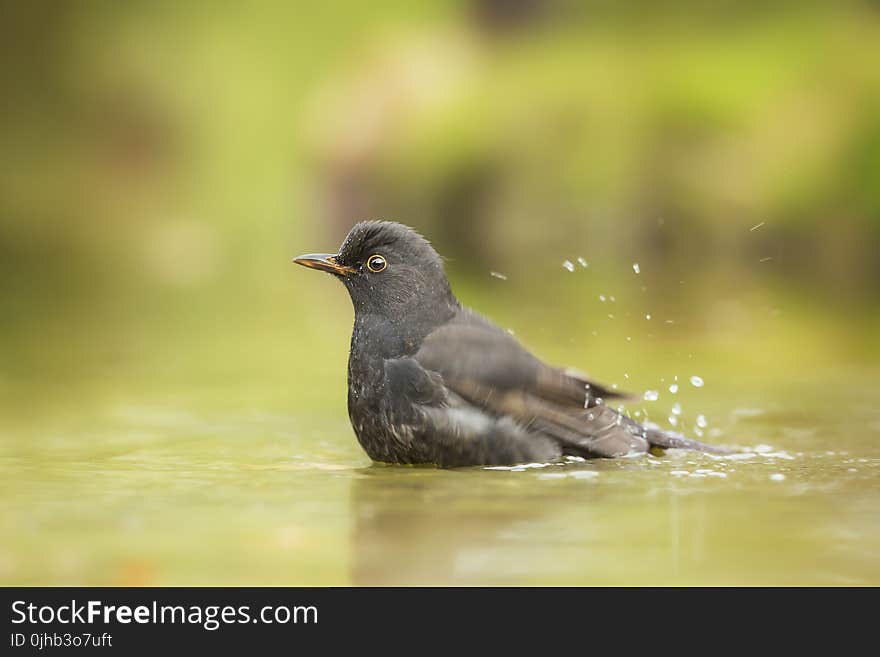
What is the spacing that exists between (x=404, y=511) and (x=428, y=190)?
20764 millimetres

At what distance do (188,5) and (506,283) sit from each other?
2710 cm

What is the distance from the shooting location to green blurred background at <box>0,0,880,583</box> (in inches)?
392

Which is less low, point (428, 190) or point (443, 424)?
point (428, 190)

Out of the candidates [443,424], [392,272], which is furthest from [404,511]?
[392,272]

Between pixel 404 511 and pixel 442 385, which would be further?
pixel 442 385

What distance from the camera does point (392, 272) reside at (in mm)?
6277

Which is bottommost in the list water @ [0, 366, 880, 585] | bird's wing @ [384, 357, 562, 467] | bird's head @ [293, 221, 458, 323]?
water @ [0, 366, 880, 585]

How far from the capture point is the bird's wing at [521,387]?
19.8 ft

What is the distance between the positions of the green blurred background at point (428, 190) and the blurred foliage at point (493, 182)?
6cm

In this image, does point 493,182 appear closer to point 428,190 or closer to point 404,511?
point 428,190

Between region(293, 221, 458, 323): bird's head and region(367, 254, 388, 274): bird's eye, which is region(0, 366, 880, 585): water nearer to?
region(293, 221, 458, 323): bird's head

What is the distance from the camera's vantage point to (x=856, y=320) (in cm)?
1261

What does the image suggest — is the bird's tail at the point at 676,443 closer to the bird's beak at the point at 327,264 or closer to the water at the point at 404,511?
the water at the point at 404,511

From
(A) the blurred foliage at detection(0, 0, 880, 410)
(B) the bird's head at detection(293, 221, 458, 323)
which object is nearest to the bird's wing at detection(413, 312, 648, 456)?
(B) the bird's head at detection(293, 221, 458, 323)
